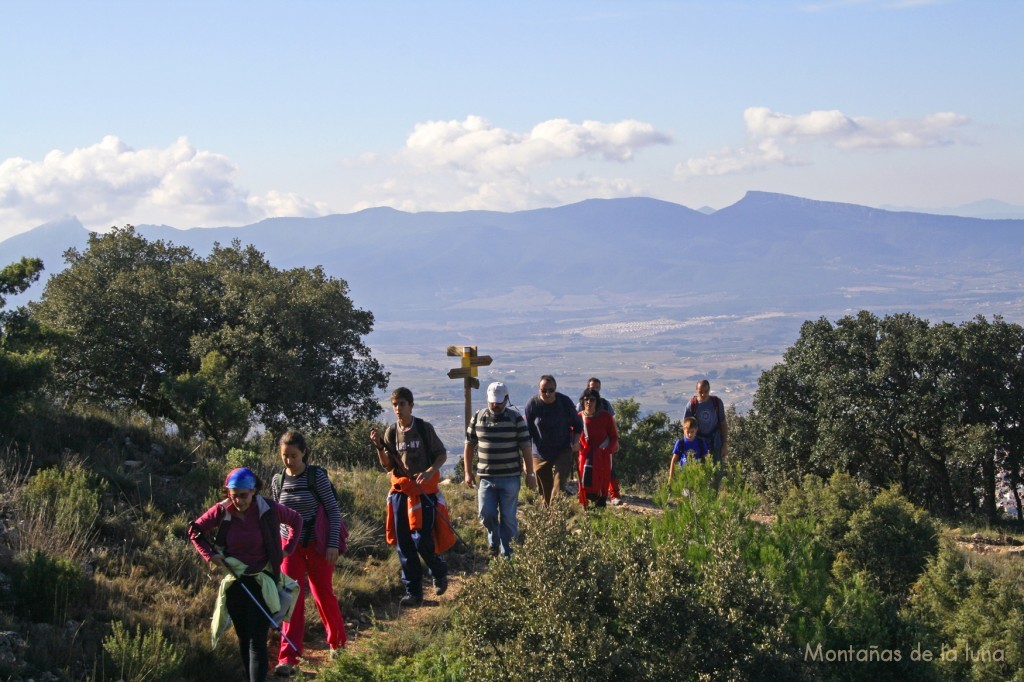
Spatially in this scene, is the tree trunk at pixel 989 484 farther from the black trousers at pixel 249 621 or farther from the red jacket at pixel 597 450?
the black trousers at pixel 249 621

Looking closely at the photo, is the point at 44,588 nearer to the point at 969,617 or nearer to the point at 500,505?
the point at 500,505

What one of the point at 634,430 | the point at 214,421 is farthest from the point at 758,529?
the point at 634,430

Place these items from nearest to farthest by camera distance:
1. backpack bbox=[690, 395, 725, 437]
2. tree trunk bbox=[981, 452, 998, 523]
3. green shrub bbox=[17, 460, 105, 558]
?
green shrub bbox=[17, 460, 105, 558], backpack bbox=[690, 395, 725, 437], tree trunk bbox=[981, 452, 998, 523]

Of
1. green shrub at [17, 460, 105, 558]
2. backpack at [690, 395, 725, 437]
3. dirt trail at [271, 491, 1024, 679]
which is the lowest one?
dirt trail at [271, 491, 1024, 679]

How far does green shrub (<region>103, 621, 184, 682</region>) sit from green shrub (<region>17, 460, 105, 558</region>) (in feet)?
5.38

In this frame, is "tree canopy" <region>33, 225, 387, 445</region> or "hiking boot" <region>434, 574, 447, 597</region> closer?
"hiking boot" <region>434, 574, 447, 597</region>

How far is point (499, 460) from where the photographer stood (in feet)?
27.6

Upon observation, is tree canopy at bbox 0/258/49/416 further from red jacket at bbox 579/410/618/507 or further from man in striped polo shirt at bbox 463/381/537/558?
red jacket at bbox 579/410/618/507

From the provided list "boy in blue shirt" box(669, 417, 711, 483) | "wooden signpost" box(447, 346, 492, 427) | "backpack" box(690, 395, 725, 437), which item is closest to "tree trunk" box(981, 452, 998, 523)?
"backpack" box(690, 395, 725, 437)

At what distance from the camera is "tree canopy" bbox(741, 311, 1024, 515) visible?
2170cm

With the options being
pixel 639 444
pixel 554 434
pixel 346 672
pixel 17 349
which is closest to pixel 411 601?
pixel 346 672

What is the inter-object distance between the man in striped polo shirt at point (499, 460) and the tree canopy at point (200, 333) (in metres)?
14.1

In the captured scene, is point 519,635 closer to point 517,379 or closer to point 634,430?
point 634,430

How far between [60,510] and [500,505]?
12.3 feet
